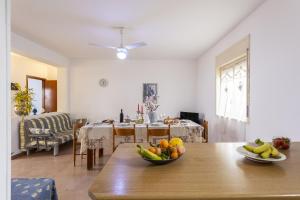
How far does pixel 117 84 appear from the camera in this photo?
609 centimetres

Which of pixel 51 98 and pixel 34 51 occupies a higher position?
pixel 34 51

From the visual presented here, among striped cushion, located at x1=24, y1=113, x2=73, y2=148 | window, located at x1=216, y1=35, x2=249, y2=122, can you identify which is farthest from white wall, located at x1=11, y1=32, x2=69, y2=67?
window, located at x1=216, y1=35, x2=249, y2=122

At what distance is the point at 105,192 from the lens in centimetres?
89

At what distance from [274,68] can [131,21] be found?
6.73 feet

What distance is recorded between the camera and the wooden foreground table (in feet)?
2.88

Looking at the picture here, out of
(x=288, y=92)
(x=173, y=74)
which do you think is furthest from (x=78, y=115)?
(x=288, y=92)

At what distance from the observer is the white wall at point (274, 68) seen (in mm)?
2037

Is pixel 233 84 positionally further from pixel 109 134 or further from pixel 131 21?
pixel 109 134

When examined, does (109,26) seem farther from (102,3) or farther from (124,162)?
(124,162)

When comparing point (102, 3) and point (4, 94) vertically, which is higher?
point (102, 3)

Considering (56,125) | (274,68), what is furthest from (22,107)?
(274,68)

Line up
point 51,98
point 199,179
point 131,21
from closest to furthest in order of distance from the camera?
point 199,179
point 131,21
point 51,98

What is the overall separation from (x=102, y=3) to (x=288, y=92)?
2.33m

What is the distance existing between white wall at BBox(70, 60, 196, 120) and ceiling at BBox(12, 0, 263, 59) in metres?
1.40
